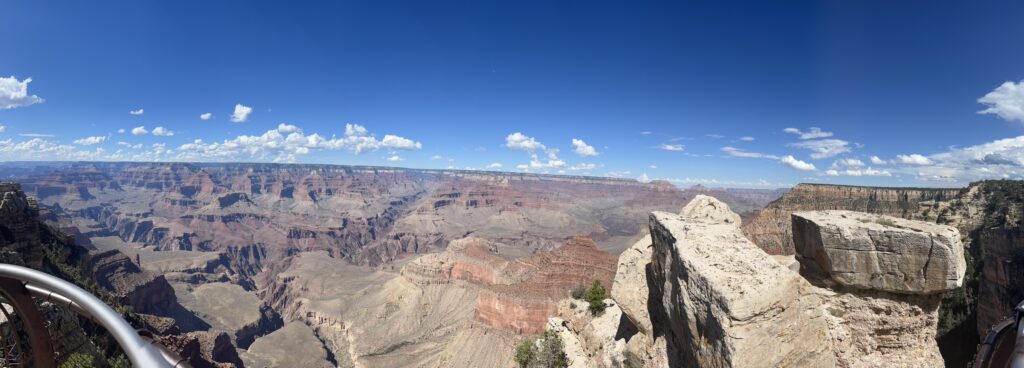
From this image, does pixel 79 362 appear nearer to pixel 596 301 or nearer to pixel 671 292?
pixel 671 292

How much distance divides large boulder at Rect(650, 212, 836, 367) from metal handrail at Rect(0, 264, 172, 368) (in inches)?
292

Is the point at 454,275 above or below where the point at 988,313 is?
below

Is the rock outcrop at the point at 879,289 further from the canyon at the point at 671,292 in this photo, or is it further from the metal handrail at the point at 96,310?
the metal handrail at the point at 96,310

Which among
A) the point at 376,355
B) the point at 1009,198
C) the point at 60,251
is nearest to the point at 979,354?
the point at 1009,198

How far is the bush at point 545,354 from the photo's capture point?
22594mm

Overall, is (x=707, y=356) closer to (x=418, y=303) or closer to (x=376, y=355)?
(x=376, y=355)

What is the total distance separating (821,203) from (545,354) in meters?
55.9

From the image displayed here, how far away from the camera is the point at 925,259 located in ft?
28.2

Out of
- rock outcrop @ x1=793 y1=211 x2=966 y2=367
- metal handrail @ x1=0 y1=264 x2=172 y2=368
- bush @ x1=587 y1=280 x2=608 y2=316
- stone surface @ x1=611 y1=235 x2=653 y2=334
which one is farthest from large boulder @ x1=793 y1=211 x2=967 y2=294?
bush @ x1=587 y1=280 x2=608 y2=316

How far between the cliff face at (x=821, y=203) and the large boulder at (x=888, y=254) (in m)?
44.2

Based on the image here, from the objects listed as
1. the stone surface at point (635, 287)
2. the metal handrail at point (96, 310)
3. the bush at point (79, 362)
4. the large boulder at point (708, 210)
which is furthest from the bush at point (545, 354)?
the metal handrail at point (96, 310)

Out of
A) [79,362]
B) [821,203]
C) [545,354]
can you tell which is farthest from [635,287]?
[821,203]

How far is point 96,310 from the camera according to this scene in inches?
131

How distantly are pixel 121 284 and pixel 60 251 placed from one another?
1900cm
